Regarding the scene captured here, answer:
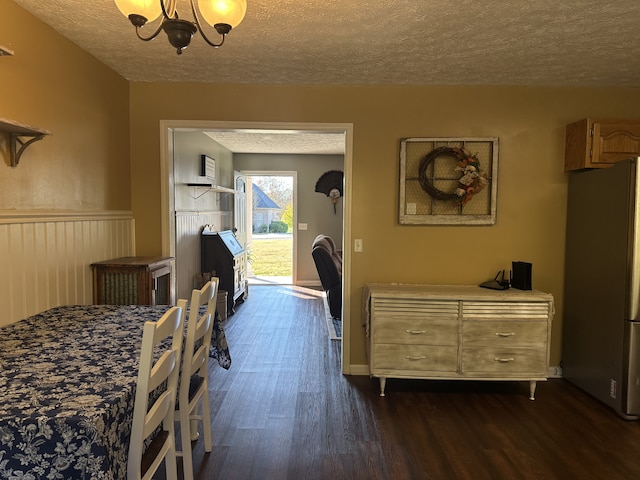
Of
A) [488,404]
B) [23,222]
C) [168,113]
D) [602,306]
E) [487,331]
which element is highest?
[168,113]

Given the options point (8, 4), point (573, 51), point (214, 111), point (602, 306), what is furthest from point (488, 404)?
point (8, 4)

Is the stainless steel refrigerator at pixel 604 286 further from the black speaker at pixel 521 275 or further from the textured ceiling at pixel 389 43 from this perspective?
the textured ceiling at pixel 389 43

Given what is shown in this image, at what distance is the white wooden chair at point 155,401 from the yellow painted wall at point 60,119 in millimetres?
1292

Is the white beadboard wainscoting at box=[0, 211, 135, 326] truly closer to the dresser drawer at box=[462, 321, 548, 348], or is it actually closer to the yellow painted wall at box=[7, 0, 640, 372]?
the yellow painted wall at box=[7, 0, 640, 372]

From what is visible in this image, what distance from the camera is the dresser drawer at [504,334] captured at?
9.91 feet

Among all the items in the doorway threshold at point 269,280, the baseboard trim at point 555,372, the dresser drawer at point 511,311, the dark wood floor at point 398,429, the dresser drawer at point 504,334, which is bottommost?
the dark wood floor at point 398,429

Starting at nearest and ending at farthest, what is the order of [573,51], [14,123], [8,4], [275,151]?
[14,123], [8,4], [573,51], [275,151]

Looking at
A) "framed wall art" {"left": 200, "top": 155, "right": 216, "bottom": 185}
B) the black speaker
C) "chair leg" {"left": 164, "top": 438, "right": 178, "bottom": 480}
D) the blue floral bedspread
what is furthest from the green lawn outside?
"chair leg" {"left": 164, "top": 438, "right": 178, "bottom": 480}

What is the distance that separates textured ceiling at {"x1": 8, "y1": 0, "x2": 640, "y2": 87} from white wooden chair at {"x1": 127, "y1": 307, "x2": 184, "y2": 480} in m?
1.70

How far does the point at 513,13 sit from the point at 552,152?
1599 millimetres

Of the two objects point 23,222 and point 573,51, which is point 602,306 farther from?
point 23,222

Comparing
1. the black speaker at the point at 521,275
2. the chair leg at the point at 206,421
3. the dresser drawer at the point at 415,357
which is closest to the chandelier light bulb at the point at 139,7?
the chair leg at the point at 206,421

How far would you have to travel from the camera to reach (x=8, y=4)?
206 cm

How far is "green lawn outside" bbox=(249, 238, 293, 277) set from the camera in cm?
822
